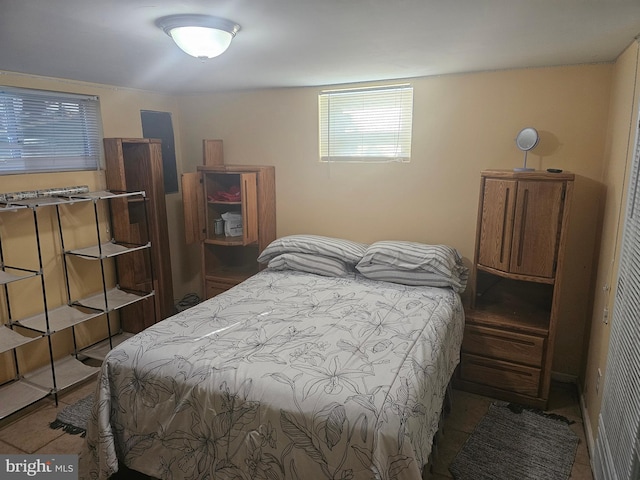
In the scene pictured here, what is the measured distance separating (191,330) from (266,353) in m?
0.50

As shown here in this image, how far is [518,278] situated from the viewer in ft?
8.74

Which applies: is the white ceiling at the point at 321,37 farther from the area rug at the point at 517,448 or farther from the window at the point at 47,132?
the area rug at the point at 517,448

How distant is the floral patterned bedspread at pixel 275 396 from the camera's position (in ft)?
5.02

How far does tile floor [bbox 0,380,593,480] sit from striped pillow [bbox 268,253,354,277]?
1.20m

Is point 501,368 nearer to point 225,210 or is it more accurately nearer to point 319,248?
point 319,248

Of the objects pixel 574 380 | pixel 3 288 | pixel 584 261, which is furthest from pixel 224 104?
pixel 574 380

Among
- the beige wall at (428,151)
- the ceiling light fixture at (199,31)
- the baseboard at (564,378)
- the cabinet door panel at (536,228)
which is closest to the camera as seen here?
the ceiling light fixture at (199,31)

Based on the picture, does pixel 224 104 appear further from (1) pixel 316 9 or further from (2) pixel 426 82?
(1) pixel 316 9

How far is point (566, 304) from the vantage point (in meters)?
2.94

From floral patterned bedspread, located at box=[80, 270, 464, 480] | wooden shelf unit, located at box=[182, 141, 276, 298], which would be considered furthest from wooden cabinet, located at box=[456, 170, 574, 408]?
wooden shelf unit, located at box=[182, 141, 276, 298]

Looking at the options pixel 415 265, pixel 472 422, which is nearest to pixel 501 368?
pixel 472 422

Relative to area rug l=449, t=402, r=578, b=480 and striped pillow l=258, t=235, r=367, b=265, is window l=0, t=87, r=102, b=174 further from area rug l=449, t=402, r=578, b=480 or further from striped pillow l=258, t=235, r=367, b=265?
area rug l=449, t=402, r=578, b=480

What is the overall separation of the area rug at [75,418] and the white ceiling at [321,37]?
86.9 inches

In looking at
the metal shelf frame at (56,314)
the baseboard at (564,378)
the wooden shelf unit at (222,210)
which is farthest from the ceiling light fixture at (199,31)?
the baseboard at (564,378)
